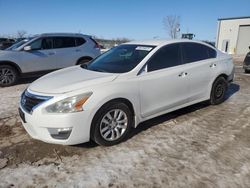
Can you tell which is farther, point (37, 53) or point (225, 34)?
point (225, 34)

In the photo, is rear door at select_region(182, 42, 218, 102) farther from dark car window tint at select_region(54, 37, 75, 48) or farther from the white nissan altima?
dark car window tint at select_region(54, 37, 75, 48)

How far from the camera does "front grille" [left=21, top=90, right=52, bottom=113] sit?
12.0ft

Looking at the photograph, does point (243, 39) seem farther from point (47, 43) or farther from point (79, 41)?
point (47, 43)

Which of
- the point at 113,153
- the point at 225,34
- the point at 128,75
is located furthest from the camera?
the point at 225,34

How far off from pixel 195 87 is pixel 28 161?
335cm

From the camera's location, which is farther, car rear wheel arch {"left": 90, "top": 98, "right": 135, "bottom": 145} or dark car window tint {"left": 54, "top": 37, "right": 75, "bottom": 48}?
dark car window tint {"left": 54, "top": 37, "right": 75, "bottom": 48}

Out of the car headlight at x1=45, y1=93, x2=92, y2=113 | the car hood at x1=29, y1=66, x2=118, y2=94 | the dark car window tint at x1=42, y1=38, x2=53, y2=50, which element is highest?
the dark car window tint at x1=42, y1=38, x2=53, y2=50

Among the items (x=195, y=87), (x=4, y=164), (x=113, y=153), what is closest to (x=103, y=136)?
(x=113, y=153)

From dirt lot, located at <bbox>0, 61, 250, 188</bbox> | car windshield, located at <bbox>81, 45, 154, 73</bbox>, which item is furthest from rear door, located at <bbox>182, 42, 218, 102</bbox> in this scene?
car windshield, located at <bbox>81, 45, 154, 73</bbox>

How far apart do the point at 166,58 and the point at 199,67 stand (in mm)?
898

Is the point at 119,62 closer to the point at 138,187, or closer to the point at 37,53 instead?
the point at 138,187

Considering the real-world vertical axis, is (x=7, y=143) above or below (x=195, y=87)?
below

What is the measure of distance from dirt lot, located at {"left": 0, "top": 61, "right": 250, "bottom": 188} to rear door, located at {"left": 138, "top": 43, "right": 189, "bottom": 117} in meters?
0.46

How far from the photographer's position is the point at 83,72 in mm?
4527
